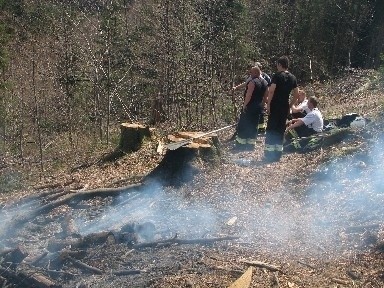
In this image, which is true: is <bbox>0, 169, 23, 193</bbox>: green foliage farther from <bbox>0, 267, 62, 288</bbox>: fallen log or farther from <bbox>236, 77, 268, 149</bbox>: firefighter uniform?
<bbox>0, 267, 62, 288</bbox>: fallen log

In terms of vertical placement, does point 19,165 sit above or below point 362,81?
below

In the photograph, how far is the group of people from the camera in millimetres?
8789

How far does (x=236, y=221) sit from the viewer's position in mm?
7020

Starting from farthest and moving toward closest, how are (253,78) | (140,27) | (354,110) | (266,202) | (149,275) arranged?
(140,27), (354,110), (253,78), (266,202), (149,275)

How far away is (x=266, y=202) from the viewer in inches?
298

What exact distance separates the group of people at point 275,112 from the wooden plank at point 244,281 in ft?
13.0

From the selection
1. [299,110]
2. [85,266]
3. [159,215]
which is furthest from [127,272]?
[299,110]

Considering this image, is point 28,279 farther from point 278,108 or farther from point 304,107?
point 304,107

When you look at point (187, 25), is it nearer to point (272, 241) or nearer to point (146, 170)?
point (146, 170)

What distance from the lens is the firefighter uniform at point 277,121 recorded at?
8.84 m

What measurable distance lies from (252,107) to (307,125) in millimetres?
1253

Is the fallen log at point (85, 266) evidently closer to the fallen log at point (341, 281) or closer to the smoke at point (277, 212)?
the smoke at point (277, 212)

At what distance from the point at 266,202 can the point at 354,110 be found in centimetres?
600

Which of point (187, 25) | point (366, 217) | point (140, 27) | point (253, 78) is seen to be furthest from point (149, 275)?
point (140, 27)
